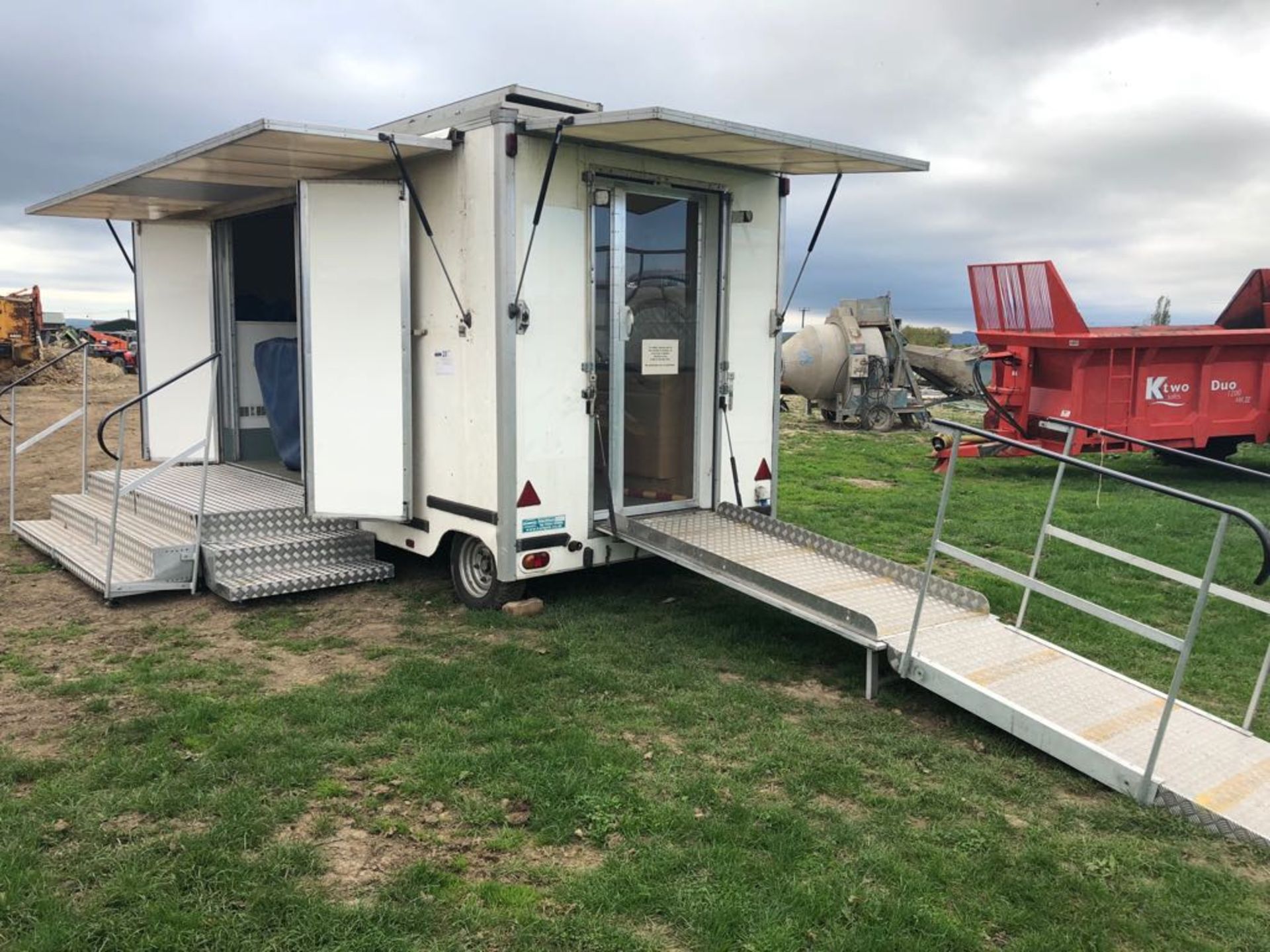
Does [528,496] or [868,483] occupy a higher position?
[528,496]

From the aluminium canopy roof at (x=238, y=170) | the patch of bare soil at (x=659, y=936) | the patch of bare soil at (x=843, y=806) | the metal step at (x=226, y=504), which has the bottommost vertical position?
the patch of bare soil at (x=659, y=936)

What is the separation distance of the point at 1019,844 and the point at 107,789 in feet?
11.6

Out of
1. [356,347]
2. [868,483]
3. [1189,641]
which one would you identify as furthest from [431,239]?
[868,483]

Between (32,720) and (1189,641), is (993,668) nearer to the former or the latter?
(1189,641)

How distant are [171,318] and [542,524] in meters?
4.90

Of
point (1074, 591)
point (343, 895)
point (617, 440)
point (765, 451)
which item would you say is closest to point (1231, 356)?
point (1074, 591)

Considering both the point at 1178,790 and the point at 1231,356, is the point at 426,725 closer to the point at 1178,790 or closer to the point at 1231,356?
the point at 1178,790

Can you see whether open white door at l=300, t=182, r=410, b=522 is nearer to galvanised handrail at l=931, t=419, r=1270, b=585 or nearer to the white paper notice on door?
the white paper notice on door

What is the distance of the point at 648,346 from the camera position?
22.0 ft

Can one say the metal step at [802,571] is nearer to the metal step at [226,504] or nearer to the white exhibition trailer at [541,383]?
the white exhibition trailer at [541,383]

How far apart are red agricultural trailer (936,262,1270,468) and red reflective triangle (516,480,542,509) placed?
25.5 ft

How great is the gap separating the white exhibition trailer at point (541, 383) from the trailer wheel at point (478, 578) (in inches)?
0.9

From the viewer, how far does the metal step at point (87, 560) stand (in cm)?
668

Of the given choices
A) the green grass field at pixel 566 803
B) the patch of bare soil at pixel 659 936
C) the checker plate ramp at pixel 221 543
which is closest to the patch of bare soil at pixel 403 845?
the green grass field at pixel 566 803
